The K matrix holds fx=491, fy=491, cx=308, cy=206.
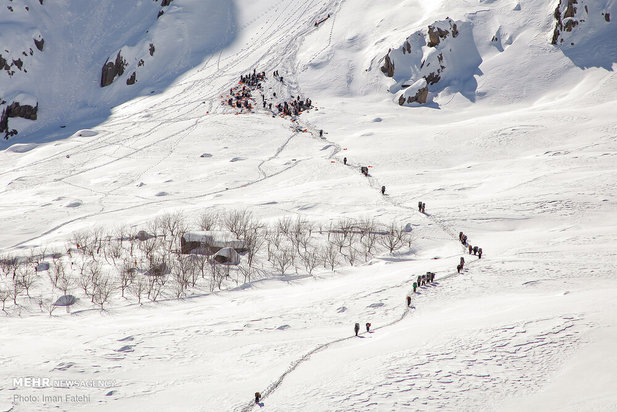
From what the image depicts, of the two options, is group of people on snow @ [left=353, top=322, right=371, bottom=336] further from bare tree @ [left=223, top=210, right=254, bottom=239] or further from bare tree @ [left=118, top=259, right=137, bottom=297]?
bare tree @ [left=223, top=210, right=254, bottom=239]

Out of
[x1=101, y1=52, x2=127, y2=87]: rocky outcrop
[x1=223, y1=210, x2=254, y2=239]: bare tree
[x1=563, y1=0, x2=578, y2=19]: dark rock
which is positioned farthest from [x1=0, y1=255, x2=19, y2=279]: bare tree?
[x1=563, y1=0, x2=578, y2=19]: dark rock

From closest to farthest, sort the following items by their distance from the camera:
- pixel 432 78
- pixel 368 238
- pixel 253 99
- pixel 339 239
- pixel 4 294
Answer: pixel 4 294 < pixel 368 238 < pixel 339 239 < pixel 253 99 < pixel 432 78

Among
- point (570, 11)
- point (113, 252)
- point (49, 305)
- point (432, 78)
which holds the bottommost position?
point (49, 305)

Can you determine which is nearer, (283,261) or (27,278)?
(27,278)

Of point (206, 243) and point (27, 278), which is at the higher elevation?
point (206, 243)

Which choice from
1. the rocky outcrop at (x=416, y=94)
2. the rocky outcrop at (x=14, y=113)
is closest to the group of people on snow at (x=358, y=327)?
the rocky outcrop at (x=416, y=94)

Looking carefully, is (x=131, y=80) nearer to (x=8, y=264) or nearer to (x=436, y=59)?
(x=436, y=59)

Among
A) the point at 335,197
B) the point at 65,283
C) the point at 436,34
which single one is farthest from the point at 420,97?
the point at 65,283

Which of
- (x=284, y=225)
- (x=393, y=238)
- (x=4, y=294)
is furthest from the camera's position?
(x=284, y=225)
